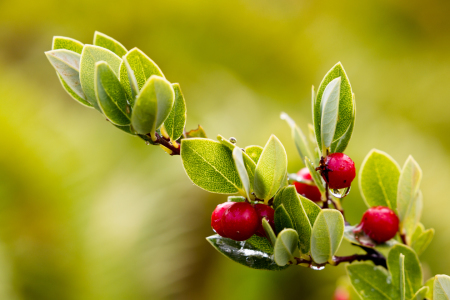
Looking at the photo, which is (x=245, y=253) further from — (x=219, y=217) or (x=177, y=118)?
(x=177, y=118)

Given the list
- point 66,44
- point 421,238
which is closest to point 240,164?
point 66,44

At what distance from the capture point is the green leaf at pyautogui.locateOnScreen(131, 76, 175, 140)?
33 centimetres

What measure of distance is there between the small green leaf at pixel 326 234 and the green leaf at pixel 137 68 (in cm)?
24

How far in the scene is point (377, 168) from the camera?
56cm

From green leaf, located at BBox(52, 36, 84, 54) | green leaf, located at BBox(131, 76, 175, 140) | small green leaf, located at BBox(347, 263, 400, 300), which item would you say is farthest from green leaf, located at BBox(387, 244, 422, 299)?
green leaf, located at BBox(52, 36, 84, 54)

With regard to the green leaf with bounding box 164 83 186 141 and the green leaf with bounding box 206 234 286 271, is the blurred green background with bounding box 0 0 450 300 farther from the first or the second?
the green leaf with bounding box 164 83 186 141

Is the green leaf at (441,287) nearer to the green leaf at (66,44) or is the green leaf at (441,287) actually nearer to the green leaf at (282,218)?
the green leaf at (282,218)

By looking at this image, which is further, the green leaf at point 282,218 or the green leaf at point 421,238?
the green leaf at point 421,238

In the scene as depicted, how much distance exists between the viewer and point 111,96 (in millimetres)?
366

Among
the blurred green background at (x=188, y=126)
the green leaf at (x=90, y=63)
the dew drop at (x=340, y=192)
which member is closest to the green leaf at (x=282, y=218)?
the dew drop at (x=340, y=192)

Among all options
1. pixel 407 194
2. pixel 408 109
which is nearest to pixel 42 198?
pixel 407 194

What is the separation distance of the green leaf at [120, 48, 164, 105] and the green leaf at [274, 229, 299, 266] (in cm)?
21

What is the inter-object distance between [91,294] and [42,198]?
676 mm

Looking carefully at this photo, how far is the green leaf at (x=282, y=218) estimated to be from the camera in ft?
1.23
